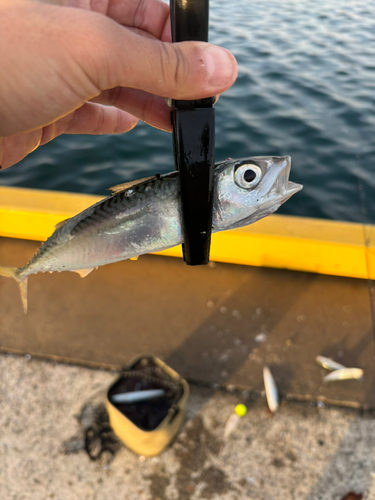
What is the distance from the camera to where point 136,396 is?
302 centimetres

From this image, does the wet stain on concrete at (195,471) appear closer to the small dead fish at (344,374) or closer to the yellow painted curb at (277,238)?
the small dead fish at (344,374)

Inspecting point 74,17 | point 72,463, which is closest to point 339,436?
point 72,463

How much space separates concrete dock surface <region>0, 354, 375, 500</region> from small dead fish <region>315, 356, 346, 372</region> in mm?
367

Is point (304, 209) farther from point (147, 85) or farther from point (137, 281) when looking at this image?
point (147, 85)

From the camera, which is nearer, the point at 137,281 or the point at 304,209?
the point at 137,281

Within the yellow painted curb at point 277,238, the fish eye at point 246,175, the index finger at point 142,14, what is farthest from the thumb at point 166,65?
the yellow painted curb at point 277,238

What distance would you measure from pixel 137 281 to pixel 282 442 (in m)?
2.16

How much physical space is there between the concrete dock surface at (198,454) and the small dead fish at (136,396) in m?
0.36

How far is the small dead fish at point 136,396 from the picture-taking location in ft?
9.82

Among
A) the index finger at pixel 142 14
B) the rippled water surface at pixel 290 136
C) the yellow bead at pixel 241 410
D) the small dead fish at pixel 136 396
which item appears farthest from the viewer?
the rippled water surface at pixel 290 136

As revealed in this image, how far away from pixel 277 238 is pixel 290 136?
13.6 feet

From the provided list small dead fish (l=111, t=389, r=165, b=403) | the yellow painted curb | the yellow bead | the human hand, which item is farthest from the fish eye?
the yellow painted curb

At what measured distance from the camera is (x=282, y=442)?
3057 mm

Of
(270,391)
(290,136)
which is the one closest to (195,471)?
(270,391)
